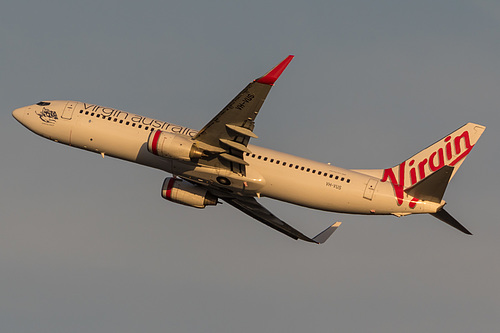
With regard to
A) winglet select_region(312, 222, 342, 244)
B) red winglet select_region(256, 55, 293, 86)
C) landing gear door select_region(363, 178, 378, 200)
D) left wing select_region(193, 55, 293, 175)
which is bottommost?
winglet select_region(312, 222, 342, 244)

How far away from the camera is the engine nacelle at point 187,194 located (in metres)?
62.7

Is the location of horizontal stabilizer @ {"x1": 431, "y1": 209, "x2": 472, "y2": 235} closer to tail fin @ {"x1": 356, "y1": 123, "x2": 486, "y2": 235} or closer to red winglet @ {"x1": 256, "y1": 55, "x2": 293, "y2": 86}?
tail fin @ {"x1": 356, "y1": 123, "x2": 486, "y2": 235}

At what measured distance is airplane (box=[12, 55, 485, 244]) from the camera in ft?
185

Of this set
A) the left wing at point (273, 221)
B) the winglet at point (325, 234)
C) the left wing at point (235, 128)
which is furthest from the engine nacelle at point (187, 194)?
the winglet at point (325, 234)

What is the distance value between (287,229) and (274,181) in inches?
363

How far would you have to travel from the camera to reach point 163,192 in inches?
2499

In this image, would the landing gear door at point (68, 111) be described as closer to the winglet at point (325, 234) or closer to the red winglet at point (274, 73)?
the red winglet at point (274, 73)

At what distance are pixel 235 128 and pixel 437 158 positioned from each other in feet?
52.6

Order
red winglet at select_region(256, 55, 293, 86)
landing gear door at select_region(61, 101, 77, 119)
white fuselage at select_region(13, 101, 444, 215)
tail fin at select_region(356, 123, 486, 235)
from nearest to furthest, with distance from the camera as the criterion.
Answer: red winglet at select_region(256, 55, 293, 86), white fuselage at select_region(13, 101, 444, 215), tail fin at select_region(356, 123, 486, 235), landing gear door at select_region(61, 101, 77, 119)

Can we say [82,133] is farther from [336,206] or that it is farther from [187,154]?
[336,206]

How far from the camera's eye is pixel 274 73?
5144cm

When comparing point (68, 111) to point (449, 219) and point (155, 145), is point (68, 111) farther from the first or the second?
point (449, 219)

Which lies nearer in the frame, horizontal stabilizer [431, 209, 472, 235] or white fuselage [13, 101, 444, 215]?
Answer: horizontal stabilizer [431, 209, 472, 235]

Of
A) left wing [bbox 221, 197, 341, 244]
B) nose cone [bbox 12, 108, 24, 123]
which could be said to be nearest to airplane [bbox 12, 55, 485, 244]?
left wing [bbox 221, 197, 341, 244]
